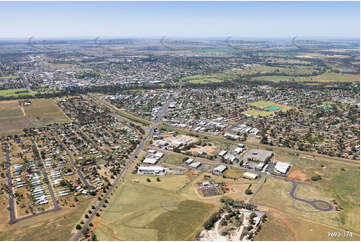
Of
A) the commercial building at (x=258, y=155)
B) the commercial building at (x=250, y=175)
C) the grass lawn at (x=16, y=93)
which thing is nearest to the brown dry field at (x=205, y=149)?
the commercial building at (x=258, y=155)

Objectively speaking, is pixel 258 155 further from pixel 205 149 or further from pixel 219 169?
pixel 205 149

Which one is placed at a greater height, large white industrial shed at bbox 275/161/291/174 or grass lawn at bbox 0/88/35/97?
grass lawn at bbox 0/88/35/97

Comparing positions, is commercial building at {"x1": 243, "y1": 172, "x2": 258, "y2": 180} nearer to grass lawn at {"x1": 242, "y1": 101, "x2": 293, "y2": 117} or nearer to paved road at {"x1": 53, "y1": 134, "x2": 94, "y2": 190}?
paved road at {"x1": 53, "y1": 134, "x2": 94, "y2": 190}

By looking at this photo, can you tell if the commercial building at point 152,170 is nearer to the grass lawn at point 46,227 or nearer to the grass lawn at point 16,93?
the grass lawn at point 46,227

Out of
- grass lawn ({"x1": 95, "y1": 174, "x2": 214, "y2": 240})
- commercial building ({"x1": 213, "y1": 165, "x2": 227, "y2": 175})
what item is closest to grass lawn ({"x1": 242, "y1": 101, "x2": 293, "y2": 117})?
commercial building ({"x1": 213, "y1": 165, "x2": 227, "y2": 175})

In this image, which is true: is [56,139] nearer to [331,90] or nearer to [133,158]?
[133,158]

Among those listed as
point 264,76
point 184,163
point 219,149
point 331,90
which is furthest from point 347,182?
point 264,76

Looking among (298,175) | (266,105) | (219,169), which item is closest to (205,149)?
(219,169)

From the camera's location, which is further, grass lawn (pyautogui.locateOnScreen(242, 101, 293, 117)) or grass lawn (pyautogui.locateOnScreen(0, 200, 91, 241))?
grass lawn (pyautogui.locateOnScreen(242, 101, 293, 117))
